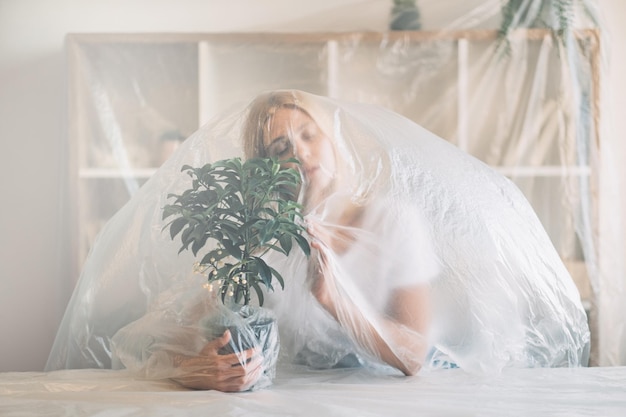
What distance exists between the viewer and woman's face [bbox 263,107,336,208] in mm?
1185

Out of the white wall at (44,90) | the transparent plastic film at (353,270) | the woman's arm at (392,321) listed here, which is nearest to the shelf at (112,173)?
the white wall at (44,90)

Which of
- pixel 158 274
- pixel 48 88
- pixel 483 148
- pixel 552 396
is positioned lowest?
pixel 552 396

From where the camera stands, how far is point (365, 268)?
1.18 m

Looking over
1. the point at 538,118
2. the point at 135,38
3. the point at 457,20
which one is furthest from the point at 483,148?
the point at 135,38

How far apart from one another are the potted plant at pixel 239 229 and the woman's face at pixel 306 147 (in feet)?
0.44

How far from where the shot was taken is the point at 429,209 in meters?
1.20

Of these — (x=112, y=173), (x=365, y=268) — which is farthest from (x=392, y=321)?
(x=112, y=173)

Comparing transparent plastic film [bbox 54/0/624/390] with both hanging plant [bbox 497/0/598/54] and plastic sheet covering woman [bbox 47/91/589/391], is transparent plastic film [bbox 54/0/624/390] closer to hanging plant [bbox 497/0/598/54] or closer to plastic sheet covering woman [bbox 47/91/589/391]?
plastic sheet covering woman [bbox 47/91/589/391]

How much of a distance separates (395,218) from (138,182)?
3.15 feet

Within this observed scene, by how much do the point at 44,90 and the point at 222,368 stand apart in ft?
4.30

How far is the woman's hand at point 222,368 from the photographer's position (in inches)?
40.1

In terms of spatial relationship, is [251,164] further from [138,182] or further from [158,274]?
[138,182]

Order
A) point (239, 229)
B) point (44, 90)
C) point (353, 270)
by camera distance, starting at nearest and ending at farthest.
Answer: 1. point (239, 229)
2. point (353, 270)
3. point (44, 90)

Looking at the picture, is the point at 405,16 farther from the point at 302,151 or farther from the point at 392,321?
the point at 392,321
